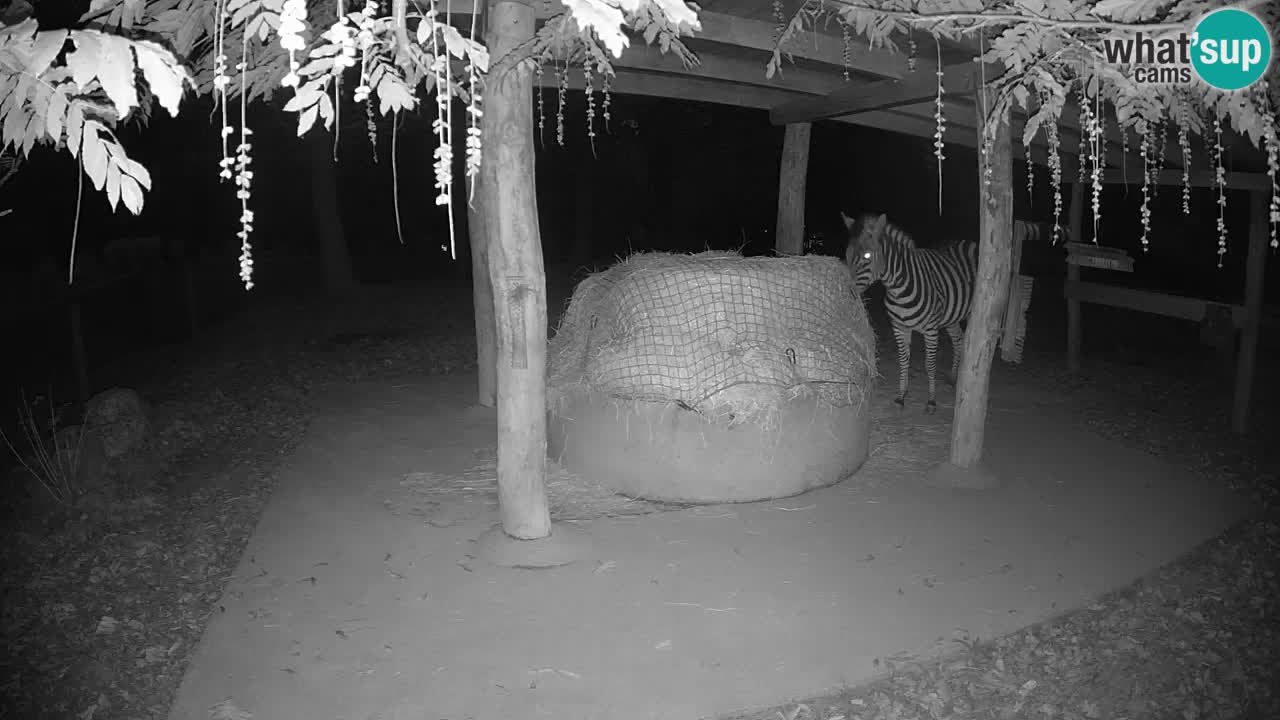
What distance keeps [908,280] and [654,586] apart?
4.71 metres

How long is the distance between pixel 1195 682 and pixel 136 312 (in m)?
14.5

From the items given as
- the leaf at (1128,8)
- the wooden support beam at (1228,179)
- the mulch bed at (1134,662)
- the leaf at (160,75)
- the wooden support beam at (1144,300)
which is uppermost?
the leaf at (1128,8)

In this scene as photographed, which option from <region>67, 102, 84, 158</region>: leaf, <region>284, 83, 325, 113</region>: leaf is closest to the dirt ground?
<region>67, 102, 84, 158</region>: leaf

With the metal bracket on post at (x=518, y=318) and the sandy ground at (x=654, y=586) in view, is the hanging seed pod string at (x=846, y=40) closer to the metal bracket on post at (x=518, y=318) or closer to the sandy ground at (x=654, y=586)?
the metal bracket on post at (x=518, y=318)

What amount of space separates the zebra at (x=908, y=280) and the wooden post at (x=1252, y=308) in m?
2.20

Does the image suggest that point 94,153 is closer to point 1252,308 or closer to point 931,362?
point 931,362

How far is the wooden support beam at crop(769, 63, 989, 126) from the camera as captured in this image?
549 centimetres

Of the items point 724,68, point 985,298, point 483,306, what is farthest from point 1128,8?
point 483,306

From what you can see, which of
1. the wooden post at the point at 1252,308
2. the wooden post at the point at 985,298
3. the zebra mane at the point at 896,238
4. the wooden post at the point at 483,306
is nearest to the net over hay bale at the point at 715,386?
the wooden post at the point at 985,298

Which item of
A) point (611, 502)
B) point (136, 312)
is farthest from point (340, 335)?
point (611, 502)

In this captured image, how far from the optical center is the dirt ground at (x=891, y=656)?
3502 millimetres

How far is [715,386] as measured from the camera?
5387mm

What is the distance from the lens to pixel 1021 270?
9914mm

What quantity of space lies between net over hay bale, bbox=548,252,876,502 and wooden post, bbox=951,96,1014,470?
0.64 meters
